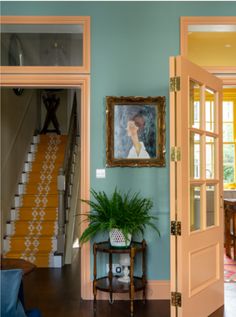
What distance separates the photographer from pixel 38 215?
6.41 metres

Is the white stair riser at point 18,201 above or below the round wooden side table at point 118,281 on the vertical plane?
above

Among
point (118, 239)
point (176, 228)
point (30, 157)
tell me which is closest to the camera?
point (176, 228)

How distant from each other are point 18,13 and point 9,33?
236 mm

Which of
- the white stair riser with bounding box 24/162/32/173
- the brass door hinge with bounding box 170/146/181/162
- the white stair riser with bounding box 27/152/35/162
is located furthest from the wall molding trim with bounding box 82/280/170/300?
the white stair riser with bounding box 27/152/35/162

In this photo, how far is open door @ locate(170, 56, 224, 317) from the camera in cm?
314

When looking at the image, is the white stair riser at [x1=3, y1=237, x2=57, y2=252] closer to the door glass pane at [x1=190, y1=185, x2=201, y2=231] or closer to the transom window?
the door glass pane at [x1=190, y1=185, x2=201, y2=231]

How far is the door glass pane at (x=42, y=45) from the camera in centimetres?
411

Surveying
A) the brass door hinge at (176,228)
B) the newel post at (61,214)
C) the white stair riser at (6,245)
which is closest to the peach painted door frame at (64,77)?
the brass door hinge at (176,228)

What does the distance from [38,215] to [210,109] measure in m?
3.74

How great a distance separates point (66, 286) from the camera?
14.8 feet

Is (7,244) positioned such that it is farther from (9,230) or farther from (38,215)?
(38,215)

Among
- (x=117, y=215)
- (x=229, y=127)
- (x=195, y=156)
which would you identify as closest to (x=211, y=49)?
(x=195, y=156)

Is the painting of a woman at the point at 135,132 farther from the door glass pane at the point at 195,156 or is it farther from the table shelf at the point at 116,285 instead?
the table shelf at the point at 116,285

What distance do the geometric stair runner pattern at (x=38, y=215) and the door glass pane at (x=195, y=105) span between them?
3.16 meters
